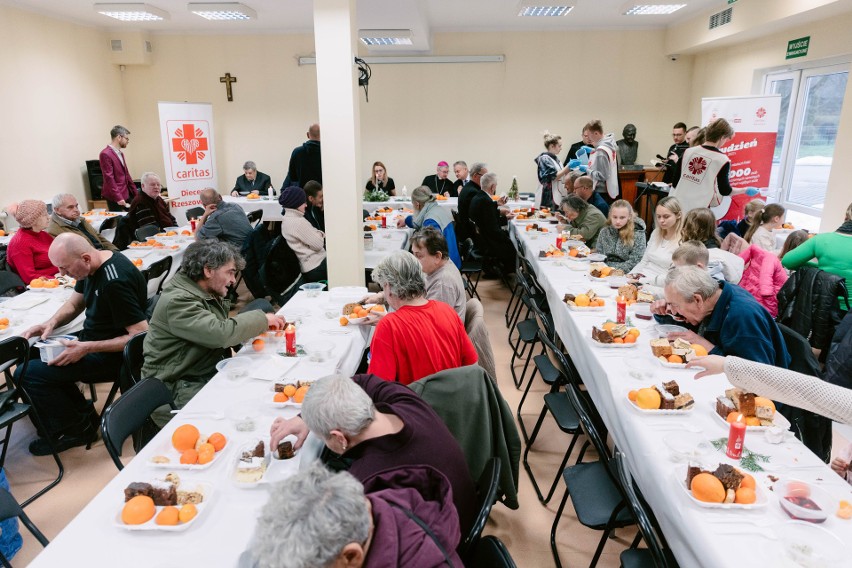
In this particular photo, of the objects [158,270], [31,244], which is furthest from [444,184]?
[31,244]

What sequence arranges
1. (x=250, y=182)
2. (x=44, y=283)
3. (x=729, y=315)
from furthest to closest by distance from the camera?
(x=250, y=182)
(x=44, y=283)
(x=729, y=315)

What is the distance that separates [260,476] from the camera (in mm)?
1866

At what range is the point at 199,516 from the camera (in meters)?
1.67

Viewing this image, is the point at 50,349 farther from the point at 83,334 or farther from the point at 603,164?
the point at 603,164

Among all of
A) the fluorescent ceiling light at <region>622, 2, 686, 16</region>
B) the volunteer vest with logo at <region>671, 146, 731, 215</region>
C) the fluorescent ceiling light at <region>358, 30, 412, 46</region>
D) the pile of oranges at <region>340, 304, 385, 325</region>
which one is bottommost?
the pile of oranges at <region>340, 304, 385, 325</region>

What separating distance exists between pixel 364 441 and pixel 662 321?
2.26 m

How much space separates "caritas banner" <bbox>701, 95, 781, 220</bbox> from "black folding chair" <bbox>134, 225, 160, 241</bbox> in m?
6.71

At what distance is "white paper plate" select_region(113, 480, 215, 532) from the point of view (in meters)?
1.62

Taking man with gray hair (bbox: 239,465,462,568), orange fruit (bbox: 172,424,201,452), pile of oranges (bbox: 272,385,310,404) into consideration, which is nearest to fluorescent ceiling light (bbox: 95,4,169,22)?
pile of oranges (bbox: 272,385,310,404)

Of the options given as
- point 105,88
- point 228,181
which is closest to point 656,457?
point 228,181

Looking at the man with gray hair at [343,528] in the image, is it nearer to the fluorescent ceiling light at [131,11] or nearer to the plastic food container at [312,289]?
the plastic food container at [312,289]

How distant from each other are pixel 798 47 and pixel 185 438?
26.1ft

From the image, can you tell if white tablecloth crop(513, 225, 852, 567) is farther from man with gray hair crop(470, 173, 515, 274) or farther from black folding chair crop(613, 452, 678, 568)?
man with gray hair crop(470, 173, 515, 274)

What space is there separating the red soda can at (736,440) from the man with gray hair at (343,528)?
1139mm
